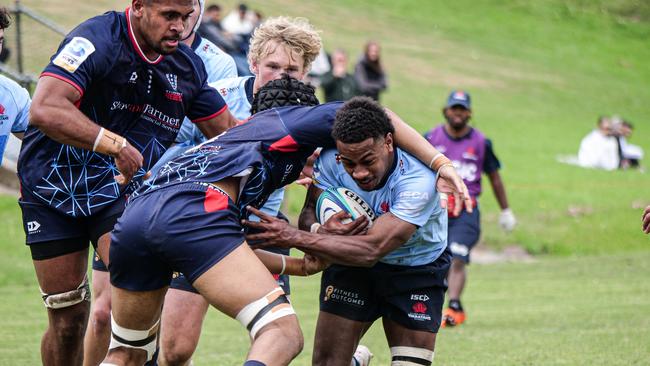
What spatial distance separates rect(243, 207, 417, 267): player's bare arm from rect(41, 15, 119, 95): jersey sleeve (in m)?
1.13

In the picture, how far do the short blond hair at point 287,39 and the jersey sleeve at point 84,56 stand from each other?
4.87 ft

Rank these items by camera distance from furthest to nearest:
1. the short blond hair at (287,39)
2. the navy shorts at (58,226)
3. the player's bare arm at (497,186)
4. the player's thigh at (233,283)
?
the player's bare arm at (497,186)
the short blond hair at (287,39)
the navy shorts at (58,226)
the player's thigh at (233,283)

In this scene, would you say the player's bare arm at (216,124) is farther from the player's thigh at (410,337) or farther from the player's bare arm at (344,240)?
the player's thigh at (410,337)

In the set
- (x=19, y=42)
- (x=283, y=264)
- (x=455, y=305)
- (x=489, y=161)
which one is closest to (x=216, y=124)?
(x=283, y=264)

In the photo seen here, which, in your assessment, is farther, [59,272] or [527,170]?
[527,170]

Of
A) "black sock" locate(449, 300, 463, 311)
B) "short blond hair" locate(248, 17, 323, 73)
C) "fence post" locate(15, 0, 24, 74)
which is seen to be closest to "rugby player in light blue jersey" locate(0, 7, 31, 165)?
"short blond hair" locate(248, 17, 323, 73)

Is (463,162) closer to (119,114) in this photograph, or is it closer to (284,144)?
(119,114)

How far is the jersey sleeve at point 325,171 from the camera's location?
20.4ft

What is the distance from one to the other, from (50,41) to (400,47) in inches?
963

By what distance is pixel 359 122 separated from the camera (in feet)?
18.2

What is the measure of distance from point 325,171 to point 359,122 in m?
0.80

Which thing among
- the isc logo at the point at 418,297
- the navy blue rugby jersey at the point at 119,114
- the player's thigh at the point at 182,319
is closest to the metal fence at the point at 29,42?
the player's thigh at the point at 182,319

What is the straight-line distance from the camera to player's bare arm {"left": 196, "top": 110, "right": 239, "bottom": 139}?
6547mm

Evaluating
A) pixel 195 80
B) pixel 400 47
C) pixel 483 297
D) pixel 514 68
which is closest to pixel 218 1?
pixel 400 47
